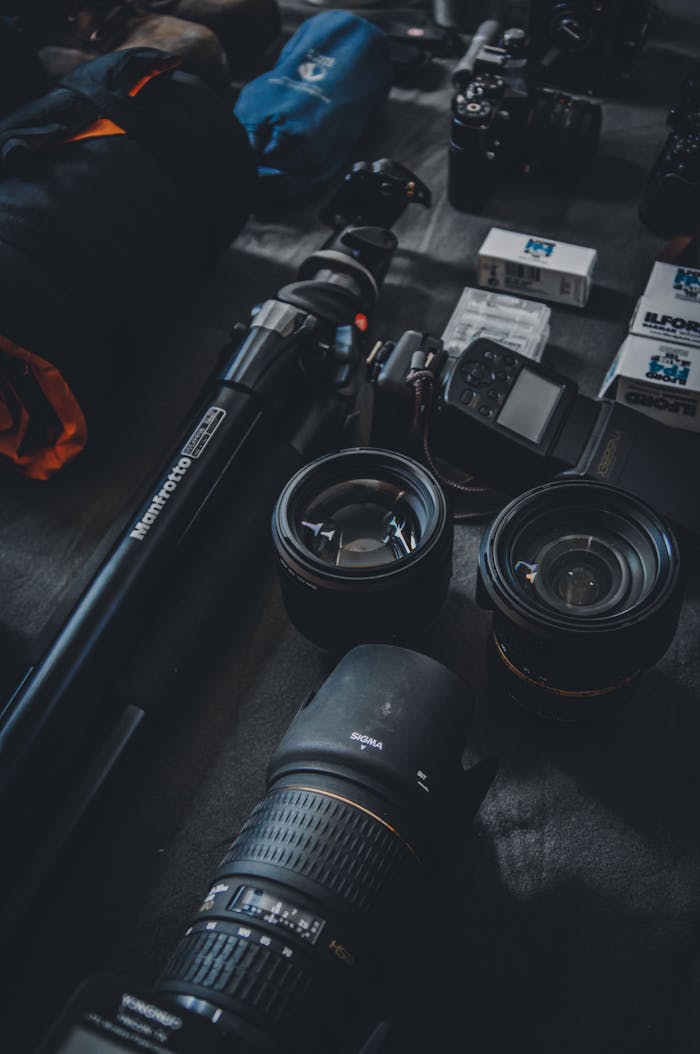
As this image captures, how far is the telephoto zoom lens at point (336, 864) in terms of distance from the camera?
1.00 meters

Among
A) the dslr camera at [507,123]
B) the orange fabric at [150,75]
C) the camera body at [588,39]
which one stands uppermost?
the camera body at [588,39]

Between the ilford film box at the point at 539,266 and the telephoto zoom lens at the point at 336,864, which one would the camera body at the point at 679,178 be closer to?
the ilford film box at the point at 539,266

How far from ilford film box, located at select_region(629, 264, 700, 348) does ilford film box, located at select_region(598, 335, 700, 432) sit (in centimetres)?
3

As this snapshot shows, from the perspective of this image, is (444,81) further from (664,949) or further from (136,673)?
(664,949)

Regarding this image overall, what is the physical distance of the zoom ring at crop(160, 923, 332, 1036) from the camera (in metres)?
0.98

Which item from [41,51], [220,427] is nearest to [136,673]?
[220,427]

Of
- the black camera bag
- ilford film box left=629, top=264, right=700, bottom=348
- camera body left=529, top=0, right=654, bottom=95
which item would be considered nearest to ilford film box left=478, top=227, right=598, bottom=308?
ilford film box left=629, top=264, right=700, bottom=348

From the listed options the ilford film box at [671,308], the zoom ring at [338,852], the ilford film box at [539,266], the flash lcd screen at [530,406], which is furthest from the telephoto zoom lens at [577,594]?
the ilford film box at [539,266]

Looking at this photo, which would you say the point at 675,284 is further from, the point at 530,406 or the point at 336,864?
the point at 336,864

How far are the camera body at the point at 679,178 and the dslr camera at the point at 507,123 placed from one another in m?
0.24

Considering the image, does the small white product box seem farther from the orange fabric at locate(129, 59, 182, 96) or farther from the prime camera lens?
the orange fabric at locate(129, 59, 182, 96)

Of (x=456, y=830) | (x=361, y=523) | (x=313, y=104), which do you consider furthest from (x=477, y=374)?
(x=313, y=104)

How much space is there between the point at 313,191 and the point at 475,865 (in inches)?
74.7

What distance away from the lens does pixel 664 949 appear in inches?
51.4
